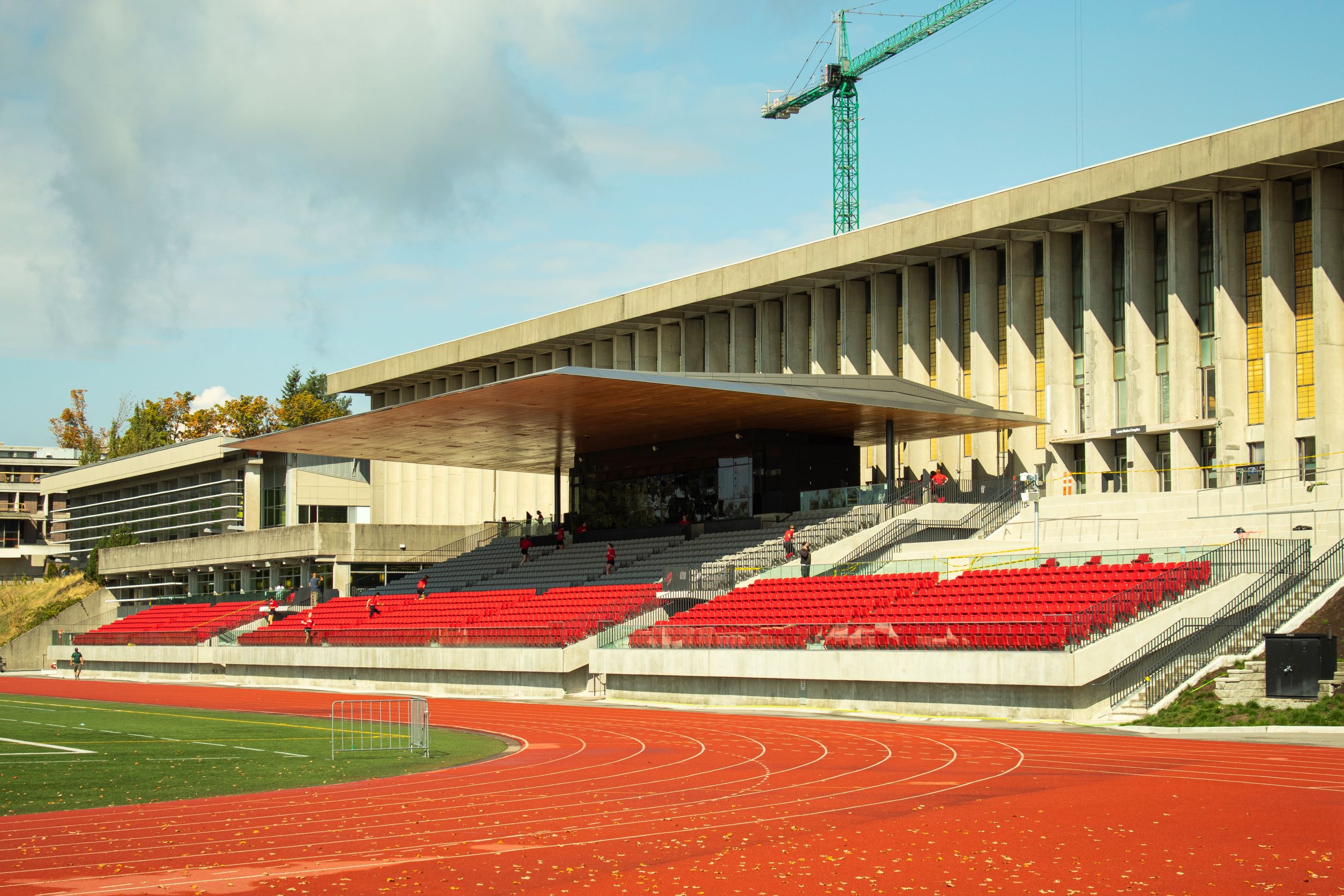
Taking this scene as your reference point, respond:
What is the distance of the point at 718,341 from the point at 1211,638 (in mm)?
31430

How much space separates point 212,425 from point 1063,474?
73213 millimetres

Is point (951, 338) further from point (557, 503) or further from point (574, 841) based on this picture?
point (574, 841)

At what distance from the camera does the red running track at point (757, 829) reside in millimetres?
9836

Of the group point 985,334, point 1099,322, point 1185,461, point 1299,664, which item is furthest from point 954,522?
point 1299,664

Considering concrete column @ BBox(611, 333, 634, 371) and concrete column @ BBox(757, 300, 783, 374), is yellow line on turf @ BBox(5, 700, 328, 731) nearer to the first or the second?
concrete column @ BBox(757, 300, 783, 374)

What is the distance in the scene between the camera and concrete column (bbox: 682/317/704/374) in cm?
5441

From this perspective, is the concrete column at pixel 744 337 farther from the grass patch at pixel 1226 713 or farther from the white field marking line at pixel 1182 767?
the white field marking line at pixel 1182 767

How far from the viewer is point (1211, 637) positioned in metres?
24.1

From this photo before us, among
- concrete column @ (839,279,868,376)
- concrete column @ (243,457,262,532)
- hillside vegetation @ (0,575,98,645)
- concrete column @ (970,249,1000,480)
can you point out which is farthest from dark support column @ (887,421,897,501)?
hillside vegetation @ (0,575,98,645)

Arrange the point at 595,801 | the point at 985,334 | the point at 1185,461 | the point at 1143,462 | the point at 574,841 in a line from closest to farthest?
the point at 574,841 → the point at 595,801 → the point at 1185,461 → the point at 1143,462 → the point at 985,334

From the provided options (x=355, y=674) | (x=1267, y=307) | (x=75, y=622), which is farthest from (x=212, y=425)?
(x=1267, y=307)

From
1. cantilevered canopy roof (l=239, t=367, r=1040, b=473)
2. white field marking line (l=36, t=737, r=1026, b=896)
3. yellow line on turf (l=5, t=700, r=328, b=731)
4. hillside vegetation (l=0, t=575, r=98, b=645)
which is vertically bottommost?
hillside vegetation (l=0, t=575, r=98, b=645)

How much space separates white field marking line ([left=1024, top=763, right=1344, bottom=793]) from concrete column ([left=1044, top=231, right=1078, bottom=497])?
25.9m

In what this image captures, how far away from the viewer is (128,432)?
95.5 metres
